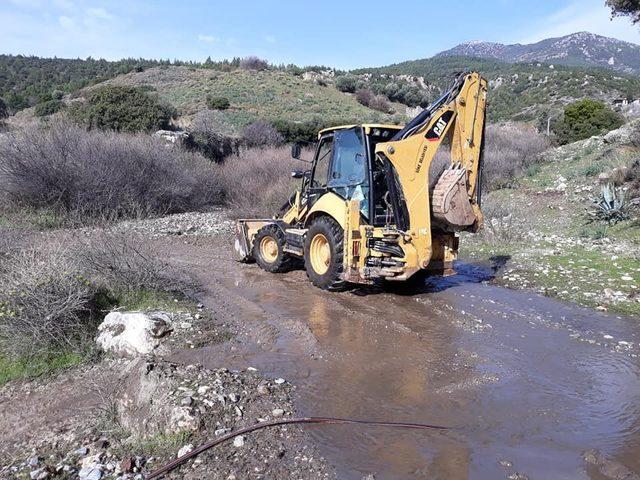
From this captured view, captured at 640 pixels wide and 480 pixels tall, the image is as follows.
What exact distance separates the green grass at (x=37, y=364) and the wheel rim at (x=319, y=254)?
13.3 feet

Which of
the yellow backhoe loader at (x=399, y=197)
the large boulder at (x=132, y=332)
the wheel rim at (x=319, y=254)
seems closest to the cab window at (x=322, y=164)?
the yellow backhoe loader at (x=399, y=197)

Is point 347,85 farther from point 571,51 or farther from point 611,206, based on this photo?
point 571,51

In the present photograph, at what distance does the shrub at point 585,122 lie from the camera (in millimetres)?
28859

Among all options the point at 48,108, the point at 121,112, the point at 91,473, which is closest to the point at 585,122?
the point at 121,112

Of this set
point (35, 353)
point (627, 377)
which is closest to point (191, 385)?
point (35, 353)

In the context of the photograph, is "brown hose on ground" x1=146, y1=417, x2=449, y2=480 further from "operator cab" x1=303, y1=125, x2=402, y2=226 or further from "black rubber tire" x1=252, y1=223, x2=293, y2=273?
"black rubber tire" x1=252, y1=223, x2=293, y2=273

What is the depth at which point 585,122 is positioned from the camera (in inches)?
1153

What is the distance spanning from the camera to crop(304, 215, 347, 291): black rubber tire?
807cm

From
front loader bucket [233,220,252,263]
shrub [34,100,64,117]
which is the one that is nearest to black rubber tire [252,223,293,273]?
front loader bucket [233,220,252,263]

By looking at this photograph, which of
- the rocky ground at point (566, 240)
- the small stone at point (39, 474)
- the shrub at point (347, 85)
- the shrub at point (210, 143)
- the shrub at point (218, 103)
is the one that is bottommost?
the small stone at point (39, 474)

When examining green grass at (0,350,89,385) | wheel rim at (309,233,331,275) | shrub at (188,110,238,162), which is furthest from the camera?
shrub at (188,110,238,162)

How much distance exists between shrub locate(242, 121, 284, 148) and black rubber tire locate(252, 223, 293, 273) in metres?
15.9

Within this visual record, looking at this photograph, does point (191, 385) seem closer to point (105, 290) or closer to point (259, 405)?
point (259, 405)

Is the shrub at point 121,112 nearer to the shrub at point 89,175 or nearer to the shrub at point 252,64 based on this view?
the shrub at point 89,175
